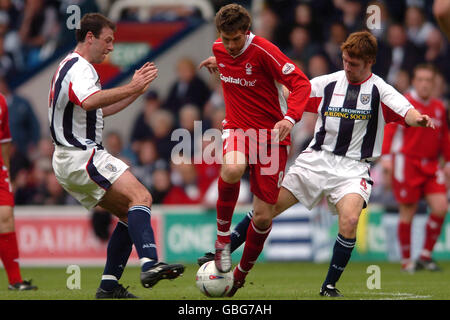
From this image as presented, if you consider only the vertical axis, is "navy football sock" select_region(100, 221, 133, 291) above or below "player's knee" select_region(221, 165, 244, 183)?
below

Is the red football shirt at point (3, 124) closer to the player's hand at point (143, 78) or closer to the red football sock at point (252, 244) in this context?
the player's hand at point (143, 78)

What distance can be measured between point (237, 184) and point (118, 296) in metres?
1.37

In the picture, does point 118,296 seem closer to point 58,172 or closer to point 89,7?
point 58,172

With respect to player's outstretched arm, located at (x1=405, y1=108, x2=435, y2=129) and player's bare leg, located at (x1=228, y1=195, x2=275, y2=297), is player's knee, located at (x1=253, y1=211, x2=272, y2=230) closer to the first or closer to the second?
player's bare leg, located at (x1=228, y1=195, x2=275, y2=297)

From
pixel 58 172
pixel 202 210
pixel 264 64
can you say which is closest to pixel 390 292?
pixel 264 64

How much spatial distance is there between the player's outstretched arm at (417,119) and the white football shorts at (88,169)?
2362 mm

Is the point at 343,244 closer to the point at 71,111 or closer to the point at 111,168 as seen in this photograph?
the point at 111,168

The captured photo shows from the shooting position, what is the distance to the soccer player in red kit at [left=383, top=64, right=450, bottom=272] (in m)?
10.8

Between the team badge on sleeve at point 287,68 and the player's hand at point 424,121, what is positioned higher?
the team badge on sleeve at point 287,68

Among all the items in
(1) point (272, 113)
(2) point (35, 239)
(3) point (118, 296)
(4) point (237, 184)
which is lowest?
(2) point (35, 239)


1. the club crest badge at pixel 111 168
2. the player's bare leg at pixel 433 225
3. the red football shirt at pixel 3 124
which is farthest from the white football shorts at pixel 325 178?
the player's bare leg at pixel 433 225

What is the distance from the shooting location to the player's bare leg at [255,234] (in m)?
7.24

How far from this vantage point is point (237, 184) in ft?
22.9

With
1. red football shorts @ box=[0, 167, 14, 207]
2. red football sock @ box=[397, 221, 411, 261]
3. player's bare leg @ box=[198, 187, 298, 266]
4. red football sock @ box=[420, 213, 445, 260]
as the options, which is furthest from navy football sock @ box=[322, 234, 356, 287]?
red football sock @ box=[420, 213, 445, 260]
